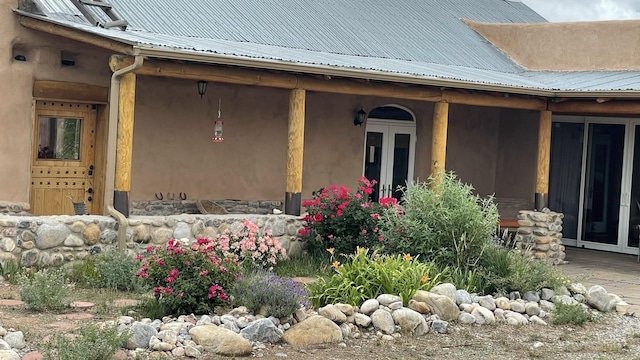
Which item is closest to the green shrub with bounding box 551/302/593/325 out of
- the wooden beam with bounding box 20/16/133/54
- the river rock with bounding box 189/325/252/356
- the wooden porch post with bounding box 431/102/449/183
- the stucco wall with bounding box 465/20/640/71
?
the river rock with bounding box 189/325/252/356

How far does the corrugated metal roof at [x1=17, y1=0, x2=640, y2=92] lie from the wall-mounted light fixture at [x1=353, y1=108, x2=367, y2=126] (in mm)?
985

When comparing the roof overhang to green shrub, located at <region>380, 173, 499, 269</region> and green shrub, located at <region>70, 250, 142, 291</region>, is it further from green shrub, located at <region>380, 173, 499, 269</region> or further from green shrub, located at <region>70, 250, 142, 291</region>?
green shrub, located at <region>70, 250, 142, 291</region>

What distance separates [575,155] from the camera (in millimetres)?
17250

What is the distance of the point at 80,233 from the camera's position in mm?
11109

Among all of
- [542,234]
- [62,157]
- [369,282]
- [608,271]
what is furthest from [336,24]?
[369,282]

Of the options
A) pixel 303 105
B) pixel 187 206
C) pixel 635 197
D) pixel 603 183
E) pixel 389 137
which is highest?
pixel 303 105

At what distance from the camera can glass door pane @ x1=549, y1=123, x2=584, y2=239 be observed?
17.2 meters

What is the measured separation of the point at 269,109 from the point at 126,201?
14.5ft

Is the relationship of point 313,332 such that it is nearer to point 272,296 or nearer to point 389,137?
point 272,296

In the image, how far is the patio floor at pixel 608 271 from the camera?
12.3m

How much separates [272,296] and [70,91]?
609cm

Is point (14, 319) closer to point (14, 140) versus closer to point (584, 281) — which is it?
point (14, 140)

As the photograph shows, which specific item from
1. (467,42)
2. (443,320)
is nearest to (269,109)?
(467,42)

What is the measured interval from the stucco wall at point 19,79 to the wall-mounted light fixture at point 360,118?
4.84 metres
